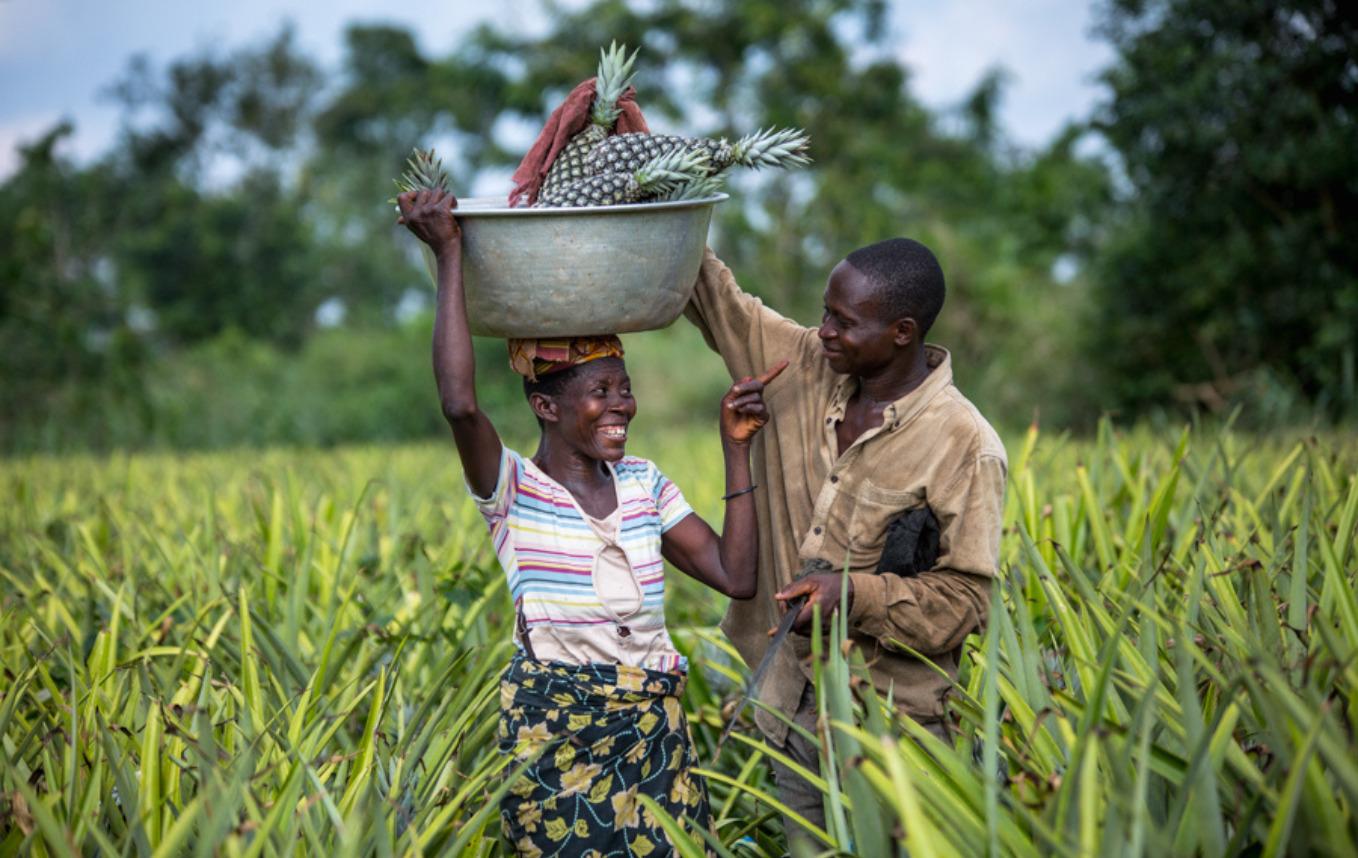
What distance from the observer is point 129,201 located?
2431 centimetres

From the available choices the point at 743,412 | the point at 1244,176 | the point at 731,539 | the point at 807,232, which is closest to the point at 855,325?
the point at 743,412

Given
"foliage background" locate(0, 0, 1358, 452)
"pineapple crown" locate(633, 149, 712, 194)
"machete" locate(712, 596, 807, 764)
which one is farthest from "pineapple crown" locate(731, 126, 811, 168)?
"foliage background" locate(0, 0, 1358, 452)

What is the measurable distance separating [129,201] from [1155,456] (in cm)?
2330

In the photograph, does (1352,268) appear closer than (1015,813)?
No

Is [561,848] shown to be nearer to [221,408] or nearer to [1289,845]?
[1289,845]

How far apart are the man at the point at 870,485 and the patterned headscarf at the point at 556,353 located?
0.45 m

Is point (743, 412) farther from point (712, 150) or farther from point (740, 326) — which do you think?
point (712, 150)

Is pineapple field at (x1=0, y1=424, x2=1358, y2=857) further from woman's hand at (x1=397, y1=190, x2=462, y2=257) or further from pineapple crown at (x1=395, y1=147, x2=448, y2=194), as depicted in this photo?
pineapple crown at (x1=395, y1=147, x2=448, y2=194)

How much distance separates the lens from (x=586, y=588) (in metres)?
2.50

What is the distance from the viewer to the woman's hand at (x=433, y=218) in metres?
2.28

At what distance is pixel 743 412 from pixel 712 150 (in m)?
0.52

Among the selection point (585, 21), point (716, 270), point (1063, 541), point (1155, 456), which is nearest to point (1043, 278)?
point (585, 21)

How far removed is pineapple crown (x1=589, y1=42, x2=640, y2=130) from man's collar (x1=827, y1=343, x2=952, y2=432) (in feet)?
2.44

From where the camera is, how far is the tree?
952 cm
